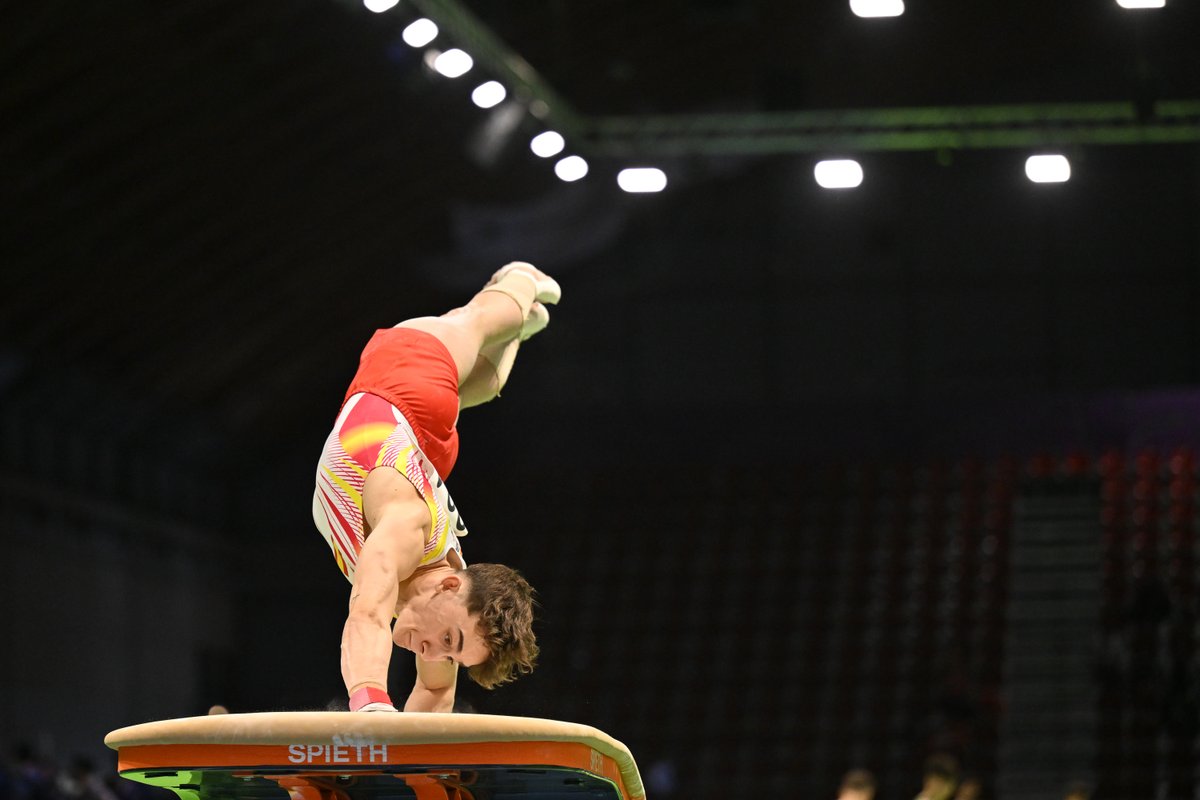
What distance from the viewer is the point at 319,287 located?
47.9 ft

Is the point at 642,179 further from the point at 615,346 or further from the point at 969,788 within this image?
the point at 615,346

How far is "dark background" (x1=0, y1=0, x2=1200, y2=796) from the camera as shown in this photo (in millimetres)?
12227

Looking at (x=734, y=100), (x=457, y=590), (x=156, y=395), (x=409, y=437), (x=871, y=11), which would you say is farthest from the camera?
(x=734, y=100)

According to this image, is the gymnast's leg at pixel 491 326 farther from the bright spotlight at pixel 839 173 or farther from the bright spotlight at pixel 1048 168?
the bright spotlight at pixel 1048 168

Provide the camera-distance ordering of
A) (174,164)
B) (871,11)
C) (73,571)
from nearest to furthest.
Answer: (871,11)
(174,164)
(73,571)

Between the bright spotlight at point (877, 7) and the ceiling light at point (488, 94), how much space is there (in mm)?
2517

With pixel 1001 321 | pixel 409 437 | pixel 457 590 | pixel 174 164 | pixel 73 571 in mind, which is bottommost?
pixel 457 590

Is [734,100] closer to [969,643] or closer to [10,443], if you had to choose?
[969,643]

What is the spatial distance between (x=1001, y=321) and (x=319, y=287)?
682 centimetres

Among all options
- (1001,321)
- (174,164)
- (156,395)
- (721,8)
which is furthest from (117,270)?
(1001,321)

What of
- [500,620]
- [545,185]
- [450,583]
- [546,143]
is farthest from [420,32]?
[500,620]

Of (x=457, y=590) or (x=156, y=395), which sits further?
(x=156, y=395)

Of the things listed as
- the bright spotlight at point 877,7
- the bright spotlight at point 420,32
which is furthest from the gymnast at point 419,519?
the bright spotlight at point 420,32

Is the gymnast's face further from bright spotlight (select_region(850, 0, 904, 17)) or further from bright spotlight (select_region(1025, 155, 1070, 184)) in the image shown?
bright spotlight (select_region(1025, 155, 1070, 184))
